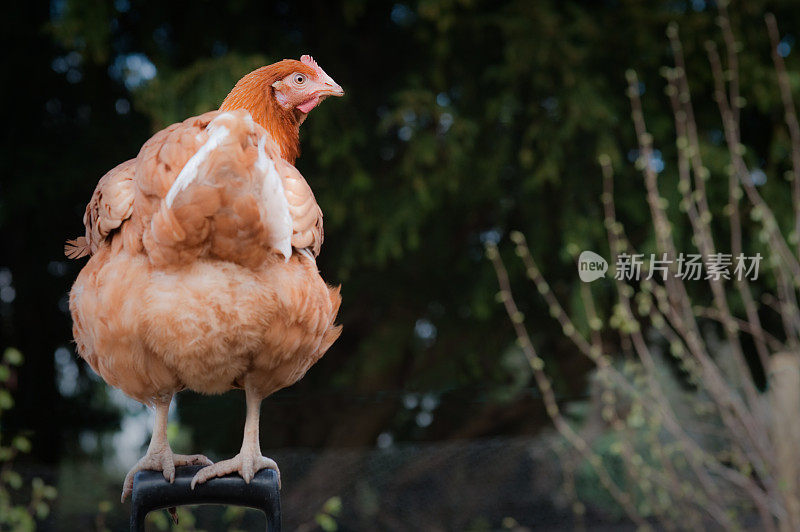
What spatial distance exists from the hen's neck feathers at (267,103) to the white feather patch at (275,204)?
0.56 ft

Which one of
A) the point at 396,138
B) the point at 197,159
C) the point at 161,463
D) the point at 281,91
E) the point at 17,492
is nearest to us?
the point at 197,159

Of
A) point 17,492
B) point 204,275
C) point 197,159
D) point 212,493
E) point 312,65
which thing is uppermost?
point 312,65

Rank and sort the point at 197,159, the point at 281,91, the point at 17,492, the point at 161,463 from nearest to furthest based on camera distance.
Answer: the point at 197,159
the point at 161,463
the point at 281,91
the point at 17,492

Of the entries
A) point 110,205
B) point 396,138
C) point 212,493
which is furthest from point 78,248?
point 396,138

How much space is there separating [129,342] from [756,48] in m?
3.52

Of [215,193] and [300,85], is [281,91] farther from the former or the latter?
[215,193]

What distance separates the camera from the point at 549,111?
3.54m

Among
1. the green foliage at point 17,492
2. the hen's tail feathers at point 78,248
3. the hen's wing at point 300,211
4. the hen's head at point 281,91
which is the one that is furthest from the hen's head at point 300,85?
the green foliage at point 17,492

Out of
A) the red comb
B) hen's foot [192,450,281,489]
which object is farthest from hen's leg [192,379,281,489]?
the red comb

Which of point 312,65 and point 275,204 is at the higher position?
point 312,65

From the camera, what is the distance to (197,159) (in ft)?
2.67

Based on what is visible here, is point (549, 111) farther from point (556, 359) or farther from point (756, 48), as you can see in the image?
point (556, 359)

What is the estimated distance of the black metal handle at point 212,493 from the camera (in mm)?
862

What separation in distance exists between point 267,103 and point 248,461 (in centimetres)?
45
